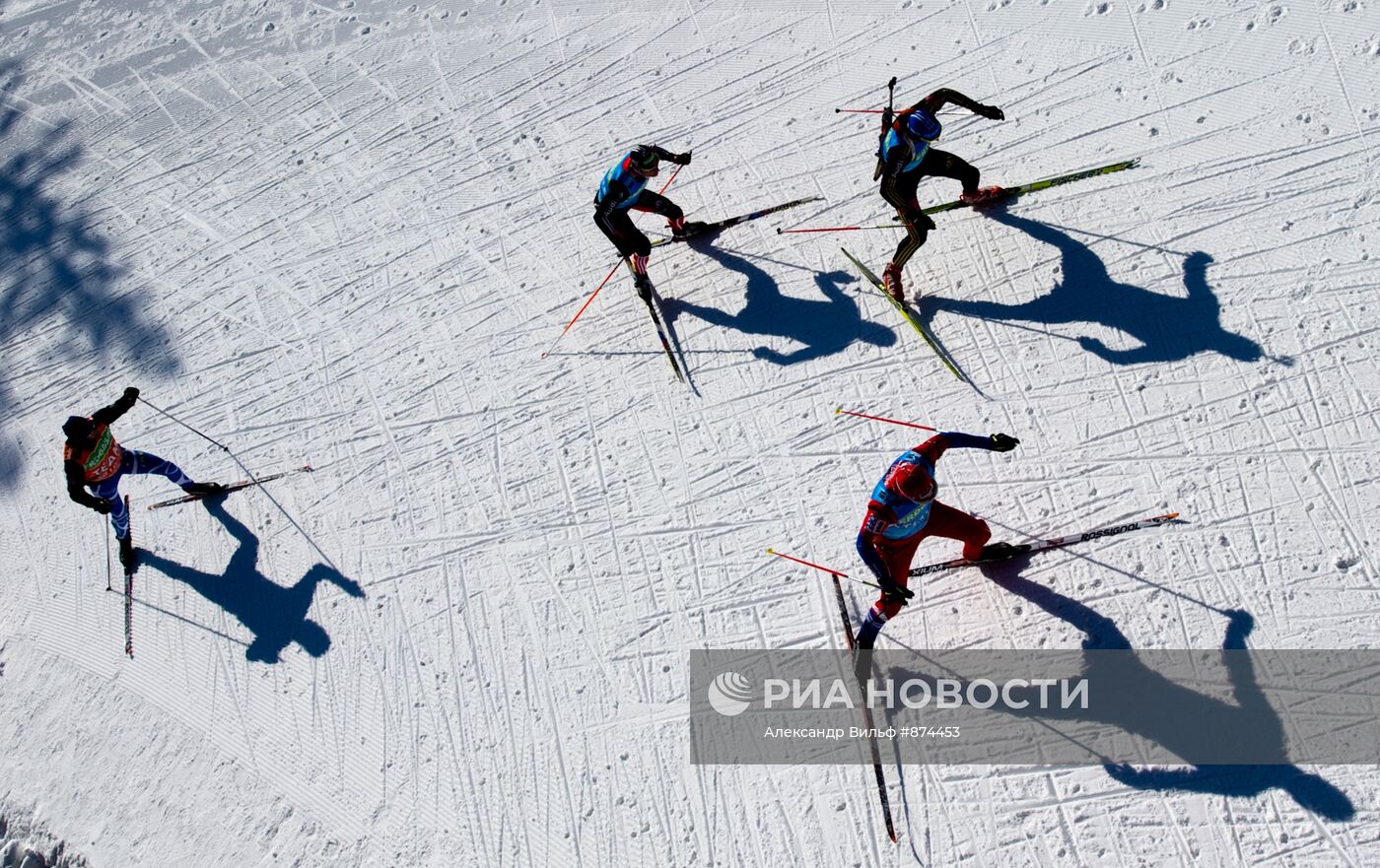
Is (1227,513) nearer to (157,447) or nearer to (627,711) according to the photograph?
(627,711)

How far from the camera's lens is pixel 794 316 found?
7531 mm

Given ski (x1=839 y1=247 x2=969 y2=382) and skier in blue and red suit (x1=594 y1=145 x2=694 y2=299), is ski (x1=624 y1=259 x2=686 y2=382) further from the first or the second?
ski (x1=839 y1=247 x2=969 y2=382)

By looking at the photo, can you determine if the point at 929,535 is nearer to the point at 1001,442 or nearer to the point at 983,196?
the point at 1001,442

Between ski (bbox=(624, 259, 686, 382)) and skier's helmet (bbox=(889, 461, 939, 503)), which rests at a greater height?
ski (bbox=(624, 259, 686, 382))

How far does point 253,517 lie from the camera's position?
7.65 m

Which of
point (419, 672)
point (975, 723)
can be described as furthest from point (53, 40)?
point (975, 723)

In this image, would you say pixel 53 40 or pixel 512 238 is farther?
pixel 53 40

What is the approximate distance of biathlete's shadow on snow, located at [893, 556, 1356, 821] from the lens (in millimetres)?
5215

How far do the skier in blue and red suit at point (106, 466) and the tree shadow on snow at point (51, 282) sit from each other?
5.82 ft

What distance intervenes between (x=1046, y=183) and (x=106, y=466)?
7.04 m

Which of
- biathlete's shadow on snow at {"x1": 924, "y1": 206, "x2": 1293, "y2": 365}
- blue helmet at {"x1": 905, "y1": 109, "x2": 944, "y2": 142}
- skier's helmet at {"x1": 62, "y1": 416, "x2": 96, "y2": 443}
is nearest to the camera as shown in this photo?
blue helmet at {"x1": 905, "y1": 109, "x2": 944, "y2": 142}

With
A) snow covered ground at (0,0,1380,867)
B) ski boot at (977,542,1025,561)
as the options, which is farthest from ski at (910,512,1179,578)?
snow covered ground at (0,0,1380,867)

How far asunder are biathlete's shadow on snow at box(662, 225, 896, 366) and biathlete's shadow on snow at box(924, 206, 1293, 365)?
0.56 meters

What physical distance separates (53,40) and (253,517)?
26.8 feet
